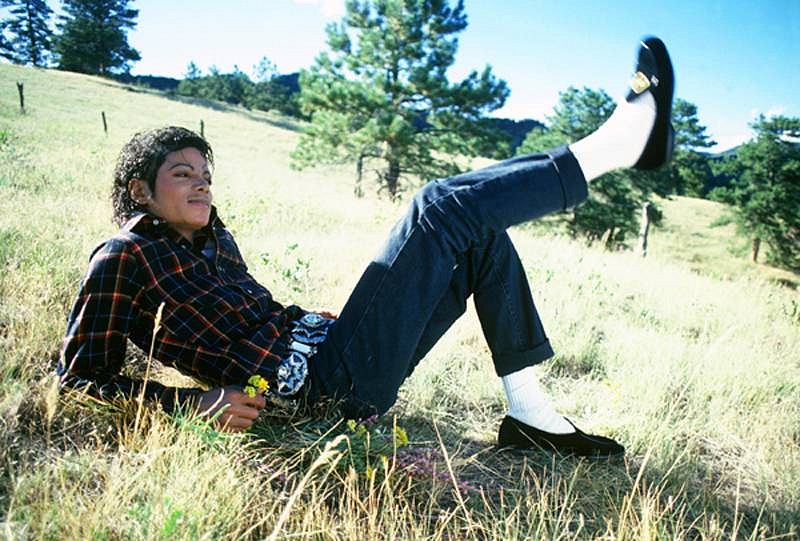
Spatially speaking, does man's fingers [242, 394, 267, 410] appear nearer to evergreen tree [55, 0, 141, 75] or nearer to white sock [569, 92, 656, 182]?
white sock [569, 92, 656, 182]

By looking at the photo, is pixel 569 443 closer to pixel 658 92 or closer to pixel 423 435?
pixel 423 435

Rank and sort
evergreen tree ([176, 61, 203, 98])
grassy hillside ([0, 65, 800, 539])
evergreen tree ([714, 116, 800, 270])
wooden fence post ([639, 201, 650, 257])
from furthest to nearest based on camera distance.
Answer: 1. evergreen tree ([176, 61, 203, 98])
2. evergreen tree ([714, 116, 800, 270])
3. wooden fence post ([639, 201, 650, 257])
4. grassy hillside ([0, 65, 800, 539])

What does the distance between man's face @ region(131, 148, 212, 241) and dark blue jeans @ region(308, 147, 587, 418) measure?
2.18 ft

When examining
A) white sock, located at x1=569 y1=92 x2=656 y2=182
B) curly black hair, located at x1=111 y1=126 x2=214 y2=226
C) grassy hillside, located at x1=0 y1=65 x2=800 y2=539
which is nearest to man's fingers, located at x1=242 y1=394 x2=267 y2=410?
grassy hillside, located at x1=0 y1=65 x2=800 y2=539

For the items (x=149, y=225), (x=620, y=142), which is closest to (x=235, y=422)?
(x=149, y=225)

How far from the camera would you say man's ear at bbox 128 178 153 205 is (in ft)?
6.40

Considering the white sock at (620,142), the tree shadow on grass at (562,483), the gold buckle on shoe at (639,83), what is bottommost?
the tree shadow on grass at (562,483)

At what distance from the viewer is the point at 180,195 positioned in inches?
75.7

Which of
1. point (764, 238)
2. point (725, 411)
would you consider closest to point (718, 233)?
point (764, 238)

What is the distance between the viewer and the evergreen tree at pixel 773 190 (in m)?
28.5

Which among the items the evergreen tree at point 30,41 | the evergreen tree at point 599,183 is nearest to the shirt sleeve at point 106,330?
the evergreen tree at point 30,41

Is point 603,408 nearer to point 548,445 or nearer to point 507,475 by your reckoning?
point 548,445

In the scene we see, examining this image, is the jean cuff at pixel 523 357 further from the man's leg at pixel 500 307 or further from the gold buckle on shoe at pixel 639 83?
the gold buckle on shoe at pixel 639 83

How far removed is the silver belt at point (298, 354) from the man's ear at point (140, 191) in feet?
2.39
